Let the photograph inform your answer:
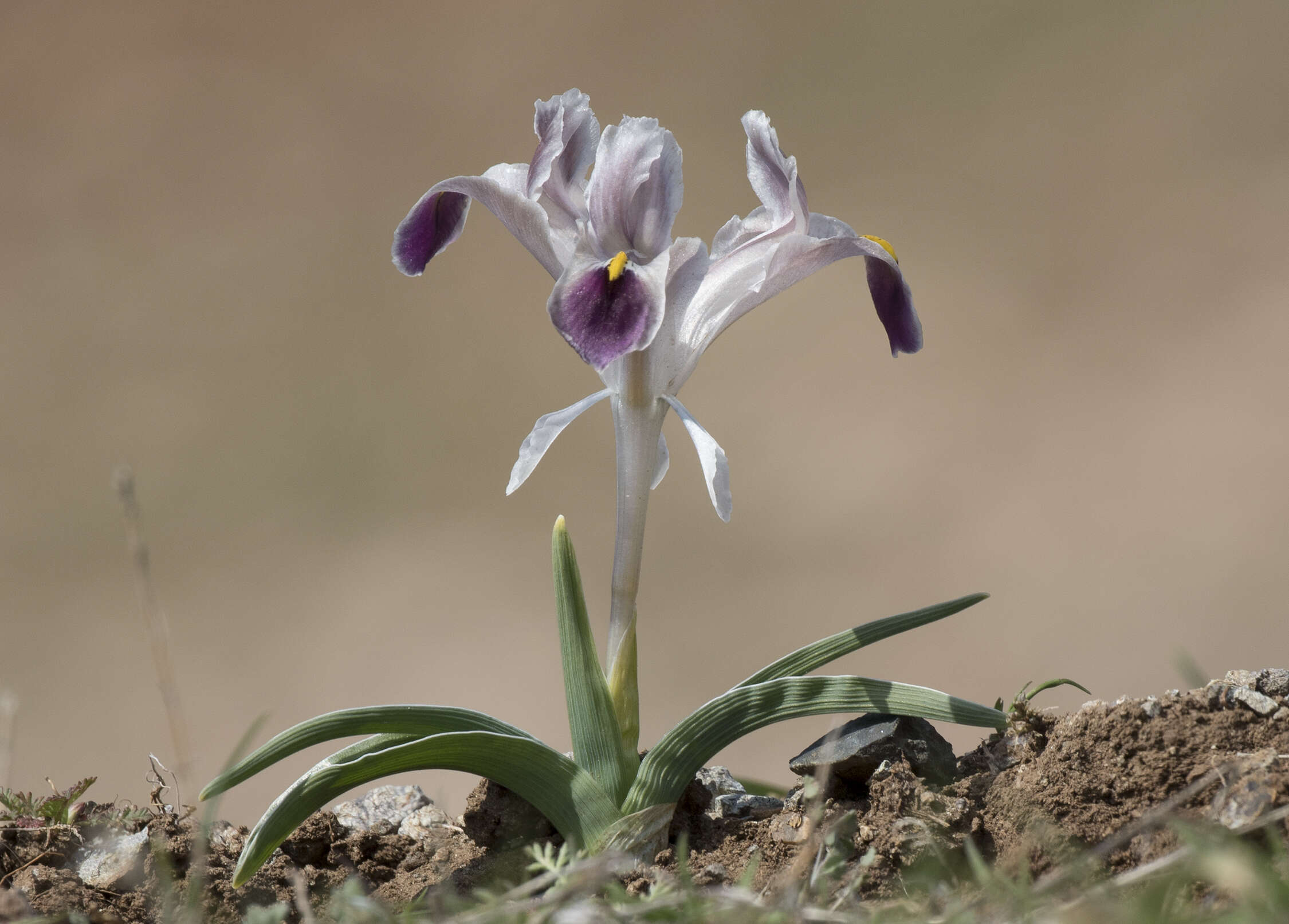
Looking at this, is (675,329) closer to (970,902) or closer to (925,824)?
(925,824)

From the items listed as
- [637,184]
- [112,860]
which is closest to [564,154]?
[637,184]

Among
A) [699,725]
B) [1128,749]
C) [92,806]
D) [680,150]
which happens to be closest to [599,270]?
[680,150]

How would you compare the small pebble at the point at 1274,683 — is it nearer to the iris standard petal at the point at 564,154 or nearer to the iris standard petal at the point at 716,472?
the iris standard petal at the point at 716,472

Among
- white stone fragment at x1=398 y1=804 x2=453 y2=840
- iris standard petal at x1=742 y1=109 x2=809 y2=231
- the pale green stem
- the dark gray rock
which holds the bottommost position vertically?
the dark gray rock

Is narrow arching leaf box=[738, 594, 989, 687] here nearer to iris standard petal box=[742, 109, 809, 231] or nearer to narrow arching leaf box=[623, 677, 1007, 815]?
narrow arching leaf box=[623, 677, 1007, 815]

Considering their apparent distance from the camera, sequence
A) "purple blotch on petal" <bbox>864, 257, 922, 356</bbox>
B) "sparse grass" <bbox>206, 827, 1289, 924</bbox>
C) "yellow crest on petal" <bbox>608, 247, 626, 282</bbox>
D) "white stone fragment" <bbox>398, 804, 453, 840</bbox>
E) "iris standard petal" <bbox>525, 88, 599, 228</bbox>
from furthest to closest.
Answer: "white stone fragment" <bbox>398, 804, 453, 840</bbox> < "purple blotch on petal" <bbox>864, 257, 922, 356</bbox> < "iris standard petal" <bbox>525, 88, 599, 228</bbox> < "yellow crest on petal" <bbox>608, 247, 626, 282</bbox> < "sparse grass" <bbox>206, 827, 1289, 924</bbox>

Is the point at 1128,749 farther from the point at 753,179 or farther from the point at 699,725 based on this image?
the point at 753,179

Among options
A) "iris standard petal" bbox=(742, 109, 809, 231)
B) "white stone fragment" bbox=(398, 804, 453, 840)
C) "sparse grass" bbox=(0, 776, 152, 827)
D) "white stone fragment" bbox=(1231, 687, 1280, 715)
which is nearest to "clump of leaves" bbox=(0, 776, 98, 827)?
"sparse grass" bbox=(0, 776, 152, 827)
